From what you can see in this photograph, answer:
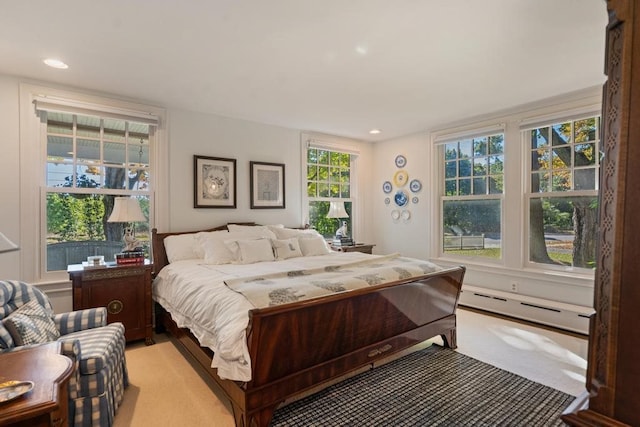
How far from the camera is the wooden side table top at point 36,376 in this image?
1182 mm

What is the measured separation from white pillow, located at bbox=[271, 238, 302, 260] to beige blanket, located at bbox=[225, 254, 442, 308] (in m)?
1.03

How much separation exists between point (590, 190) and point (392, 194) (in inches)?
105

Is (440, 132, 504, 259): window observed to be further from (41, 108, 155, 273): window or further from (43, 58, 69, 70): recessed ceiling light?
(43, 58, 69, 70): recessed ceiling light

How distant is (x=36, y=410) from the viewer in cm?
119

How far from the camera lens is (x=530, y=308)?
12.7 ft

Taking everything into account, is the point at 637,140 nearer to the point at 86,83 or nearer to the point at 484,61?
the point at 484,61

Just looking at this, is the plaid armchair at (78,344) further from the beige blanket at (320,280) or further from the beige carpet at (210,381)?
the beige blanket at (320,280)

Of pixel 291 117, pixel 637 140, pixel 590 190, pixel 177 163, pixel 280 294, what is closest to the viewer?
pixel 637 140

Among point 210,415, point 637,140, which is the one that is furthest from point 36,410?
point 637,140

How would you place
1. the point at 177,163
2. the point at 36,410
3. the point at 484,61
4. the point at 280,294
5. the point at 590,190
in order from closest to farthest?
the point at 36,410 → the point at 280,294 → the point at 484,61 → the point at 590,190 → the point at 177,163

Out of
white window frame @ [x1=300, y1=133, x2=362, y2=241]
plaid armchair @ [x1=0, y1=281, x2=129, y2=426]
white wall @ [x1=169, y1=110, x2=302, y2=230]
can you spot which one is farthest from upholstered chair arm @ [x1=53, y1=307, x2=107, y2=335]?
white window frame @ [x1=300, y1=133, x2=362, y2=241]

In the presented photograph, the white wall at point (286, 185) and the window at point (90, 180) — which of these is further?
the window at point (90, 180)

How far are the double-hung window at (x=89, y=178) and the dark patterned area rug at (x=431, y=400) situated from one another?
2.54 metres

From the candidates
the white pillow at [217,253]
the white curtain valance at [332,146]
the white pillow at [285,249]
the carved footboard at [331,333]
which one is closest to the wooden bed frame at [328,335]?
the carved footboard at [331,333]
